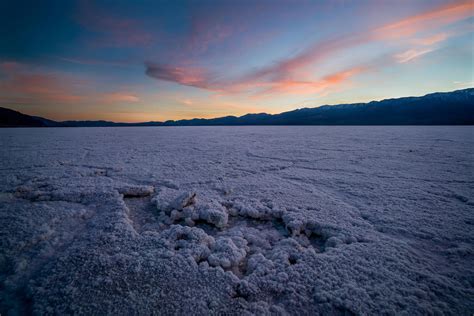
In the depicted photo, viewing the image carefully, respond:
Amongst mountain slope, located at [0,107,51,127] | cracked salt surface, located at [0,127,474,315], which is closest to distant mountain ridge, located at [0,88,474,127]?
mountain slope, located at [0,107,51,127]

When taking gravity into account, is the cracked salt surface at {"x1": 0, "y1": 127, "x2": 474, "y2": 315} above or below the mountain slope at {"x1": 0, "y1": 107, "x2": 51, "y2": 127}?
below

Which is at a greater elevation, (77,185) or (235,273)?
(77,185)

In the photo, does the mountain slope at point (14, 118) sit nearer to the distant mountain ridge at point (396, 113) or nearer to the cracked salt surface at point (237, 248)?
the distant mountain ridge at point (396, 113)

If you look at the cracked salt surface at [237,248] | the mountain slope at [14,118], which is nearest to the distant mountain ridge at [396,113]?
the mountain slope at [14,118]

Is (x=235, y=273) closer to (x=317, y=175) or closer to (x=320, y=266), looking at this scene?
(x=320, y=266)

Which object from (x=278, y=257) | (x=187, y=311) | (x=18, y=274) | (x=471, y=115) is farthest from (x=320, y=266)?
(x=471, y=115)

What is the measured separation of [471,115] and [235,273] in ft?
383

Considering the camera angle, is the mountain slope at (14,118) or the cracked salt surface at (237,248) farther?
the mountain slope at (14,118)

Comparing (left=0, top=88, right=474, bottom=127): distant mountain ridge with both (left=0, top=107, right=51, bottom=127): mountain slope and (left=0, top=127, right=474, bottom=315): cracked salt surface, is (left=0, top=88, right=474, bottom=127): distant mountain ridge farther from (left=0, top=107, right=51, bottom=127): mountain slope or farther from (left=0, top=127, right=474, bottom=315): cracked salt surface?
(left=0, top=127, right=474, bottom=315): cracked salt surface

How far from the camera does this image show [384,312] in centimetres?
104

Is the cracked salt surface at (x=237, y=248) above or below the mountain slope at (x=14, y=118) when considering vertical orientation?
below

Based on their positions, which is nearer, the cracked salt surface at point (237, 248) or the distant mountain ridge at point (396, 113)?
the cracked salt surface at point (237, 248)

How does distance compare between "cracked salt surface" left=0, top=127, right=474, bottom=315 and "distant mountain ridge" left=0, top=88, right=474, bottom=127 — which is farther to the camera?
"distant mountain ridge" left=0, top=88, right=474, bottom=127

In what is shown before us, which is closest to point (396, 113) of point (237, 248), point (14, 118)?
point (237, 248)
